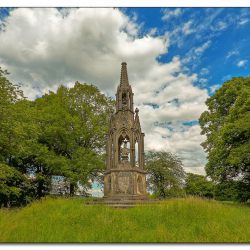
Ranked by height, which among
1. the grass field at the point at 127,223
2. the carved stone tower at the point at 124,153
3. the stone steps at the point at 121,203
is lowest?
the grass field at the point at 127,223

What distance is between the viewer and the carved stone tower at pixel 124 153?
11477 millimetres

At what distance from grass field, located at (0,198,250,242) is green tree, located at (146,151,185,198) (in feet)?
39.2

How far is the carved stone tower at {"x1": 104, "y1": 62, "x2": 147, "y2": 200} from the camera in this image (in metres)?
11.5

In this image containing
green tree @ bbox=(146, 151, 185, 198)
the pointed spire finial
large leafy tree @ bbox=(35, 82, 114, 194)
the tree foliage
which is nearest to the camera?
the pointed spire finial

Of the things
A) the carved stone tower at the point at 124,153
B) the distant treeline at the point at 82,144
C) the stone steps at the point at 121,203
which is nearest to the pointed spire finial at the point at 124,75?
the carved stone tower at the point at 124,153

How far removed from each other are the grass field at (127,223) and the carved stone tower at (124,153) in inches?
91.3

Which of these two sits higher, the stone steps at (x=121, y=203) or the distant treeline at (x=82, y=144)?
the distant treeline at (x=82, y=144)

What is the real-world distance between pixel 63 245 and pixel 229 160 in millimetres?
9629

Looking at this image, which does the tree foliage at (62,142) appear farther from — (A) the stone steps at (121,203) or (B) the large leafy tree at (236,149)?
(B) the large leafy tree at (236,149)

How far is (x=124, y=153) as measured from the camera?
1224 centimetres

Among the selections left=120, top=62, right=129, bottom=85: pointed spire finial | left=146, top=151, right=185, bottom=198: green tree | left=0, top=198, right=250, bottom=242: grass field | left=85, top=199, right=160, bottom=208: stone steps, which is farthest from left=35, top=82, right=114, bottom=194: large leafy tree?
left=0, top=198, right=250, bottom=242: grass field

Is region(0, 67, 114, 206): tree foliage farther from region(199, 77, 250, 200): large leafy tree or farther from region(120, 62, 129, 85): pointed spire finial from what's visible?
region(199, 77, 250, 200): large leafy tree

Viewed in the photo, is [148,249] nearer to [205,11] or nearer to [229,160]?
Result: [205,11]

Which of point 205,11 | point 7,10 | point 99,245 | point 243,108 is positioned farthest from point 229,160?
point 7,10
